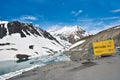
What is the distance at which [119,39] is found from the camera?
4323 inches

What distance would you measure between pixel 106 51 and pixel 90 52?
150 inches

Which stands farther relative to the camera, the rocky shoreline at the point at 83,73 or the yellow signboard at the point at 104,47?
the yellow signboard at the point at 104,47

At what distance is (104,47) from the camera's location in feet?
167

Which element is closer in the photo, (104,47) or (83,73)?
(83,73)

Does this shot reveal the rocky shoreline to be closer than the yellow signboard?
Yes

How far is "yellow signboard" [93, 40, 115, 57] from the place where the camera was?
50.6 m

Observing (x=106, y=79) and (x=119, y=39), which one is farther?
(x=119, y=39)

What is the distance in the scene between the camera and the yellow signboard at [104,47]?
50.6 metres

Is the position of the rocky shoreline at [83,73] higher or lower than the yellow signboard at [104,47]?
lower

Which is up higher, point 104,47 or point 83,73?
point 104,47

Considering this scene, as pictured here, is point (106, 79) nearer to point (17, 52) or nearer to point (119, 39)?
point (119, 39)

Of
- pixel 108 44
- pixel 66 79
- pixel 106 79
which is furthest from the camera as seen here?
pixel 108 44

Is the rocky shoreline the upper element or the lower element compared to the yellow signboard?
lower

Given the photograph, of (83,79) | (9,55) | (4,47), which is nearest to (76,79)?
(83,79)
